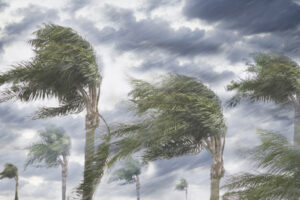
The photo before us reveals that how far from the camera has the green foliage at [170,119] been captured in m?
10.6

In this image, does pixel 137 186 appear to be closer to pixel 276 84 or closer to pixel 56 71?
pixel 276 84

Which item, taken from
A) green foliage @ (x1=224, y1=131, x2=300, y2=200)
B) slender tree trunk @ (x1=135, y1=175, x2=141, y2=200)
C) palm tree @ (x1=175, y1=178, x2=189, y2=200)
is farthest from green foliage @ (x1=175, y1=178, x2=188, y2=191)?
green foliage @ (x1=224, y1=131, x2=300, y2=200)

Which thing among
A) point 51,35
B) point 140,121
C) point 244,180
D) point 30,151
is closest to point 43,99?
point 51,35

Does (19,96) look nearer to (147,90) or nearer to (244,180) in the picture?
(147,90)

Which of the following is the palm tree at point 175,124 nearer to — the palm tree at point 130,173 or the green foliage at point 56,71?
the green foliage at point 56,71

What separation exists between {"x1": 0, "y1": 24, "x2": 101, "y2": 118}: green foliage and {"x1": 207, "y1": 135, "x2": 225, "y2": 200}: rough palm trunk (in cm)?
472

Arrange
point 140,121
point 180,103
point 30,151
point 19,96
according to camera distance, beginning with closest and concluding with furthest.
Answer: point 140,121, point 180,103, point 19,96, point 30,151

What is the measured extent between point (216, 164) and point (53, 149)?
69.3 ft

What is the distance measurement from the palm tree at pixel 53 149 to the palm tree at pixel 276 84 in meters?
→ 17.1

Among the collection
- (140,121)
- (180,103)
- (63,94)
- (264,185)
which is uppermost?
(63,94)

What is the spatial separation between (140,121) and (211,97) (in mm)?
4400

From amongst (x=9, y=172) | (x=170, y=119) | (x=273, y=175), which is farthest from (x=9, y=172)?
(x=273, y=175)

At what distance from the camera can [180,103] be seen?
12.3 m

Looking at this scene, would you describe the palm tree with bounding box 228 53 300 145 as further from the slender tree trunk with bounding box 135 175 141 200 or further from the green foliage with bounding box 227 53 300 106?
the slender tree trunk with bounding box 135 175 141 200
